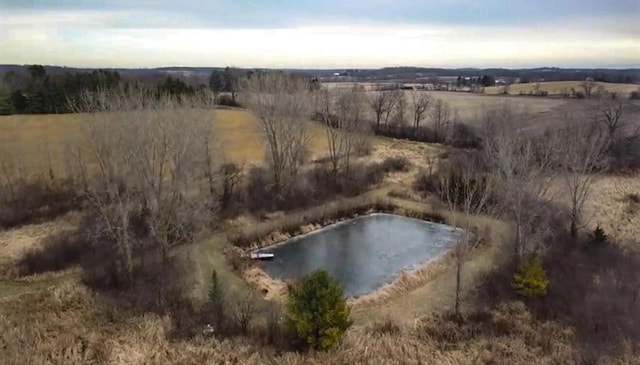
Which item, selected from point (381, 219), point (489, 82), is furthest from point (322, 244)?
point (489, 82)

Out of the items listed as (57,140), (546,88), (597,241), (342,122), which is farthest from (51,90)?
(546,88)

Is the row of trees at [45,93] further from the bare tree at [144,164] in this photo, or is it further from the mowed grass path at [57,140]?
the bare tree at [144,164]

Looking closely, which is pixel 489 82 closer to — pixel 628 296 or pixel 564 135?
pixel 564 135

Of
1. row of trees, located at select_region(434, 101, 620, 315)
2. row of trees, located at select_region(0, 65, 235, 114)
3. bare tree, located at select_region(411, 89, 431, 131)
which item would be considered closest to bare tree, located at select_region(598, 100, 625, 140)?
row of trees, located at select_region(434, 101, 620, 315)

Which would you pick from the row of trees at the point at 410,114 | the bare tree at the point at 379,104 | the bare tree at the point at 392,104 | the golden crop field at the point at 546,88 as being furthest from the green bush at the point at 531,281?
the bare tree at the point at 392,104

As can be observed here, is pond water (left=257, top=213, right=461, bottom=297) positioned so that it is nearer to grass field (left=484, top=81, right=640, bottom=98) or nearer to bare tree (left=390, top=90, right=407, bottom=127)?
grass field (left=484, top=81, right=640, bottom=98)

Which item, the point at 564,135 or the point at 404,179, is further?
the point at 404,179
